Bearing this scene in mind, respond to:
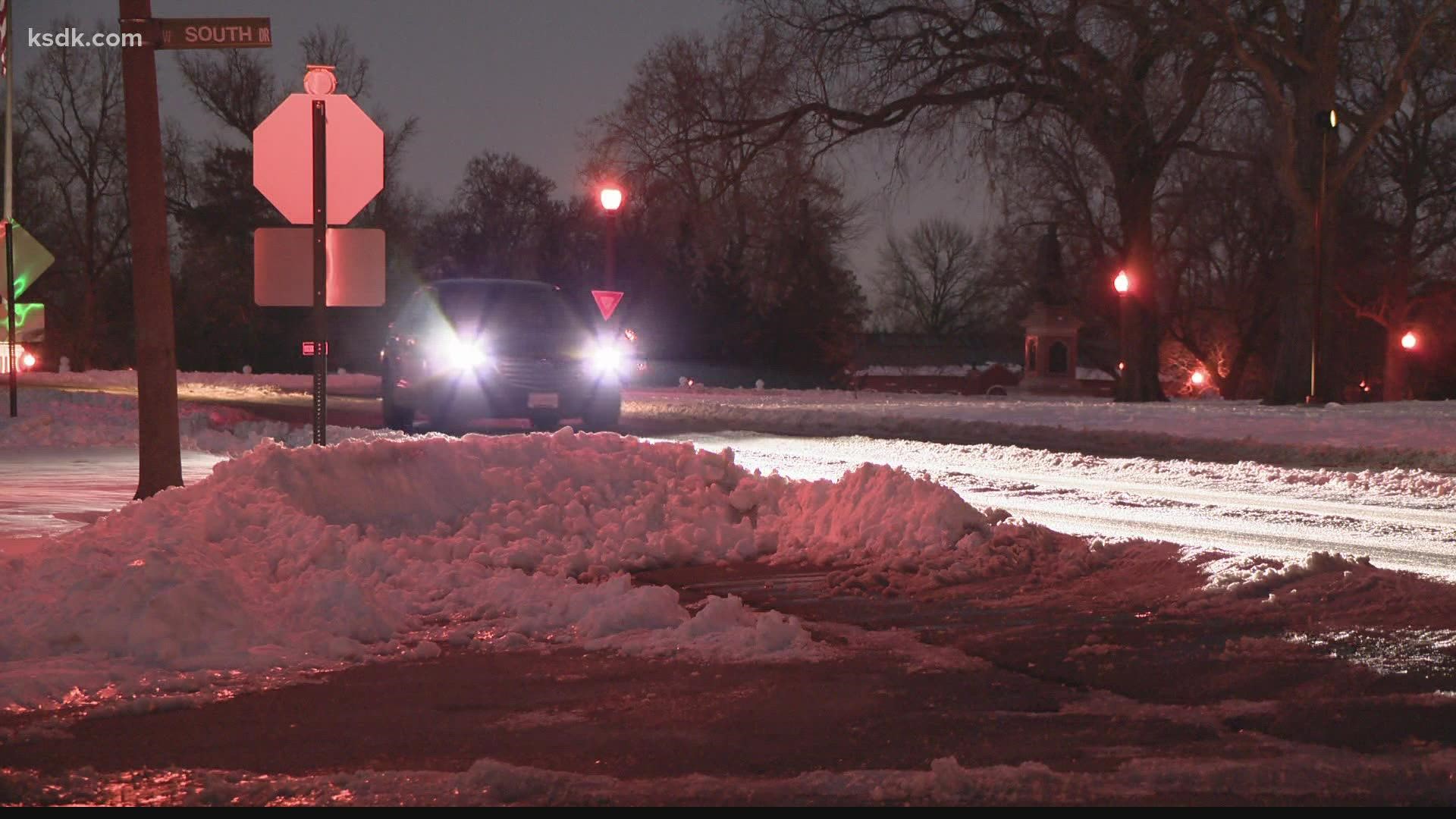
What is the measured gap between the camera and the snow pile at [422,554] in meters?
6.84

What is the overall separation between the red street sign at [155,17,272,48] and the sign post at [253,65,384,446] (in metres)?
0.73

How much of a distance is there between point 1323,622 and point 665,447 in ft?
17.5

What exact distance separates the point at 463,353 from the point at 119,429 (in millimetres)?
4298

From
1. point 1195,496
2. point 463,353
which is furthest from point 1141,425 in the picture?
point 463,353

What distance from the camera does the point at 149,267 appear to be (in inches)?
437

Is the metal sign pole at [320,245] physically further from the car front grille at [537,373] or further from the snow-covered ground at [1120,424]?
the snow-covered ground at [1120,424]

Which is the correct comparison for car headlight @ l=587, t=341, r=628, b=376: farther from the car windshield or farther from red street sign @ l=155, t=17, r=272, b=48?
red street sign @ l=155, t=17, r=272, b=48

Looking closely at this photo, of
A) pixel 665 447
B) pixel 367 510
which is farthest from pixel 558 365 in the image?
pixel 367 510

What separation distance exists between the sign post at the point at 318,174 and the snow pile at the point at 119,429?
5.65 m

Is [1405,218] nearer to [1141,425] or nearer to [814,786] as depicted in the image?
[1141,425]

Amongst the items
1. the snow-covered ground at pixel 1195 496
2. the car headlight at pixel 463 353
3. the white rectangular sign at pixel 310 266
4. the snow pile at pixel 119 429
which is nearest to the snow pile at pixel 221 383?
the snow pile at pixel 119 429

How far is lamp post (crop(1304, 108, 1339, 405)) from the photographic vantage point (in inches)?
1103

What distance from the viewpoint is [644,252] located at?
6444cm

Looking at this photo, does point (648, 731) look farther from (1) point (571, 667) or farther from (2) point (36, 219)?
(2) point (36, 219)
